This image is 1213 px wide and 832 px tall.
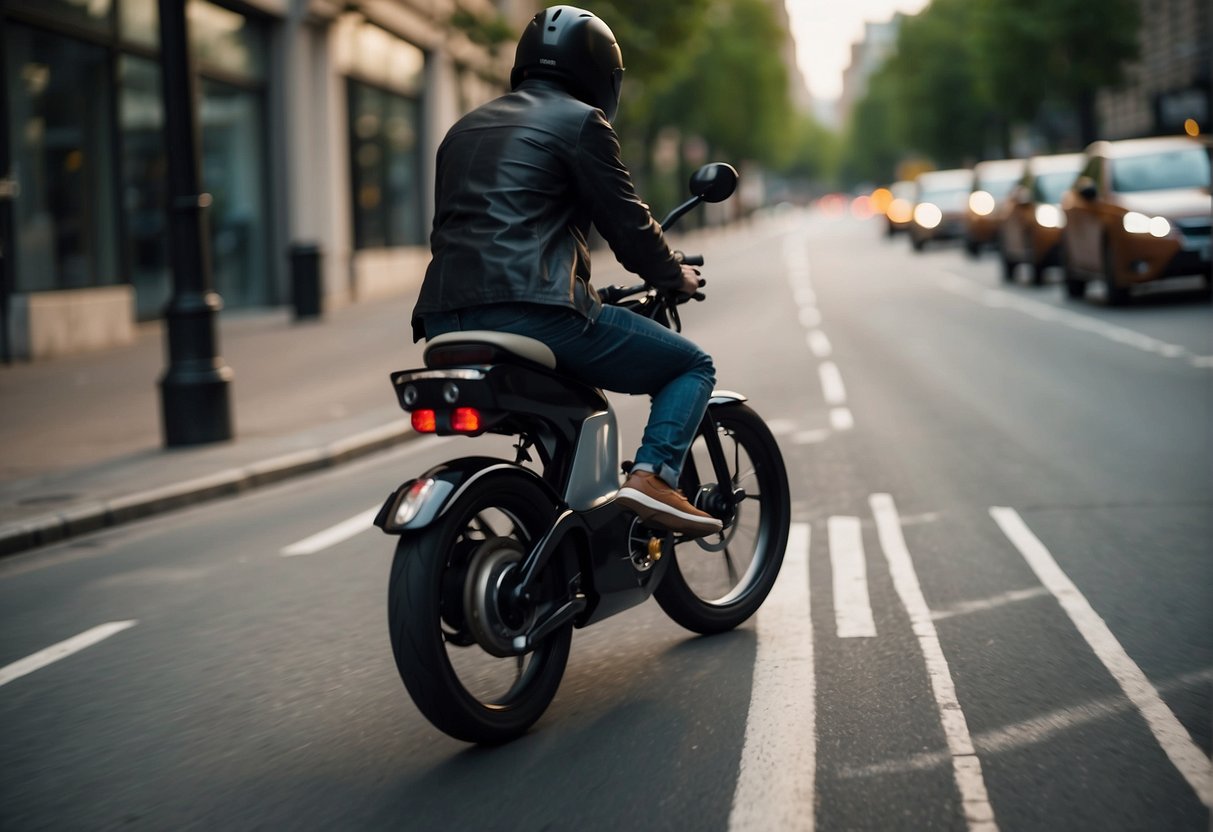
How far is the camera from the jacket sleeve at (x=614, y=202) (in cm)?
421

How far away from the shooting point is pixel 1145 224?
57.1 ft

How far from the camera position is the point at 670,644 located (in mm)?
5160

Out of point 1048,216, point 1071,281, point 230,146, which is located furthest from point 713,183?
point 230,146

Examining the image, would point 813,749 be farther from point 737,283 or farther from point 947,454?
point 737,283

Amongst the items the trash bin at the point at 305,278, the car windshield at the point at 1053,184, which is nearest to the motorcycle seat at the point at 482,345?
the trash bin at the point at 305,278

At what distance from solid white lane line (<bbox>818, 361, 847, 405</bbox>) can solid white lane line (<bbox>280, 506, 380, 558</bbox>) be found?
16.4 ft

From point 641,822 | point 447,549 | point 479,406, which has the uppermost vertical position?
point 479,406

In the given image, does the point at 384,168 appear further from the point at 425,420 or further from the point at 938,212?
the point at 425,420

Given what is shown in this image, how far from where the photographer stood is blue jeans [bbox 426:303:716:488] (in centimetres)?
422

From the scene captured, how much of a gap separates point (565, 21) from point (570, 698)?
6.42 feet

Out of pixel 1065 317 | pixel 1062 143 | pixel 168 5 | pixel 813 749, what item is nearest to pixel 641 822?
pixel 813 749

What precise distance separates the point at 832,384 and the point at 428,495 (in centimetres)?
942

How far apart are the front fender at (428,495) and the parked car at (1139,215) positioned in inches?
587

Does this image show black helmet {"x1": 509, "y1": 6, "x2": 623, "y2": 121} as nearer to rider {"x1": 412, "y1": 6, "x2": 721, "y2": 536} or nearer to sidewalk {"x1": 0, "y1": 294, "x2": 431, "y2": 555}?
rider {"x1": 412, "y1": 6, "x2": 721, "y2": 536}
